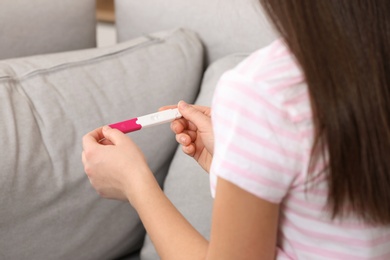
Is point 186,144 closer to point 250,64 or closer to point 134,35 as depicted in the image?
point 250,64

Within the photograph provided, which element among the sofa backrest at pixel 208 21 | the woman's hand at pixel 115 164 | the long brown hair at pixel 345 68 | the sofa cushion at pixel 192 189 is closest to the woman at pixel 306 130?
the long brown hair at pixel 345 68

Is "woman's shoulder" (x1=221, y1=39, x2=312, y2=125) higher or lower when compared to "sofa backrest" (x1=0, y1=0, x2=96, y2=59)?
higher

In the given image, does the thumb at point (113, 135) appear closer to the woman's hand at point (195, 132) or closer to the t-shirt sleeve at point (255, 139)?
the woman's hand at point (195, 132)

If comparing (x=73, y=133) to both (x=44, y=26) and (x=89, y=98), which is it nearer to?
(x=89, y=98)

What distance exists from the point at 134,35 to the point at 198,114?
0.56 meters

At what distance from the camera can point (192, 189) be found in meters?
1.12

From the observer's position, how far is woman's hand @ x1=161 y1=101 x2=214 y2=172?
0.87 m

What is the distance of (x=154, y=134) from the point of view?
45.4 inches

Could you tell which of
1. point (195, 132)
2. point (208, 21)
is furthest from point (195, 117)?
point (208, 21)

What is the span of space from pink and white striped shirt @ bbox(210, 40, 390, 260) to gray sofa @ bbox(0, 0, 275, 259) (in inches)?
19.0

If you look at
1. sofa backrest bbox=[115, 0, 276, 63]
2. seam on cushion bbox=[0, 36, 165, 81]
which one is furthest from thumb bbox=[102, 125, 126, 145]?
sofa backrest bbox=[115, 0, 276, 63]

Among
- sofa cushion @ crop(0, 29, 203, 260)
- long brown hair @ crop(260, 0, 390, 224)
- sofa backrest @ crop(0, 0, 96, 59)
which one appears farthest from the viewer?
sofa backrest @ crop(0, 0, 96, 59)

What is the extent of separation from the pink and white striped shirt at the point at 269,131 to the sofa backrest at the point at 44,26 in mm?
707

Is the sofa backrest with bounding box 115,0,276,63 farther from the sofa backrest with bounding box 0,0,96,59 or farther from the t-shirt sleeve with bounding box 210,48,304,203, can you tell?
the t-shirt sleeve with bounding box 210,48,304,203
